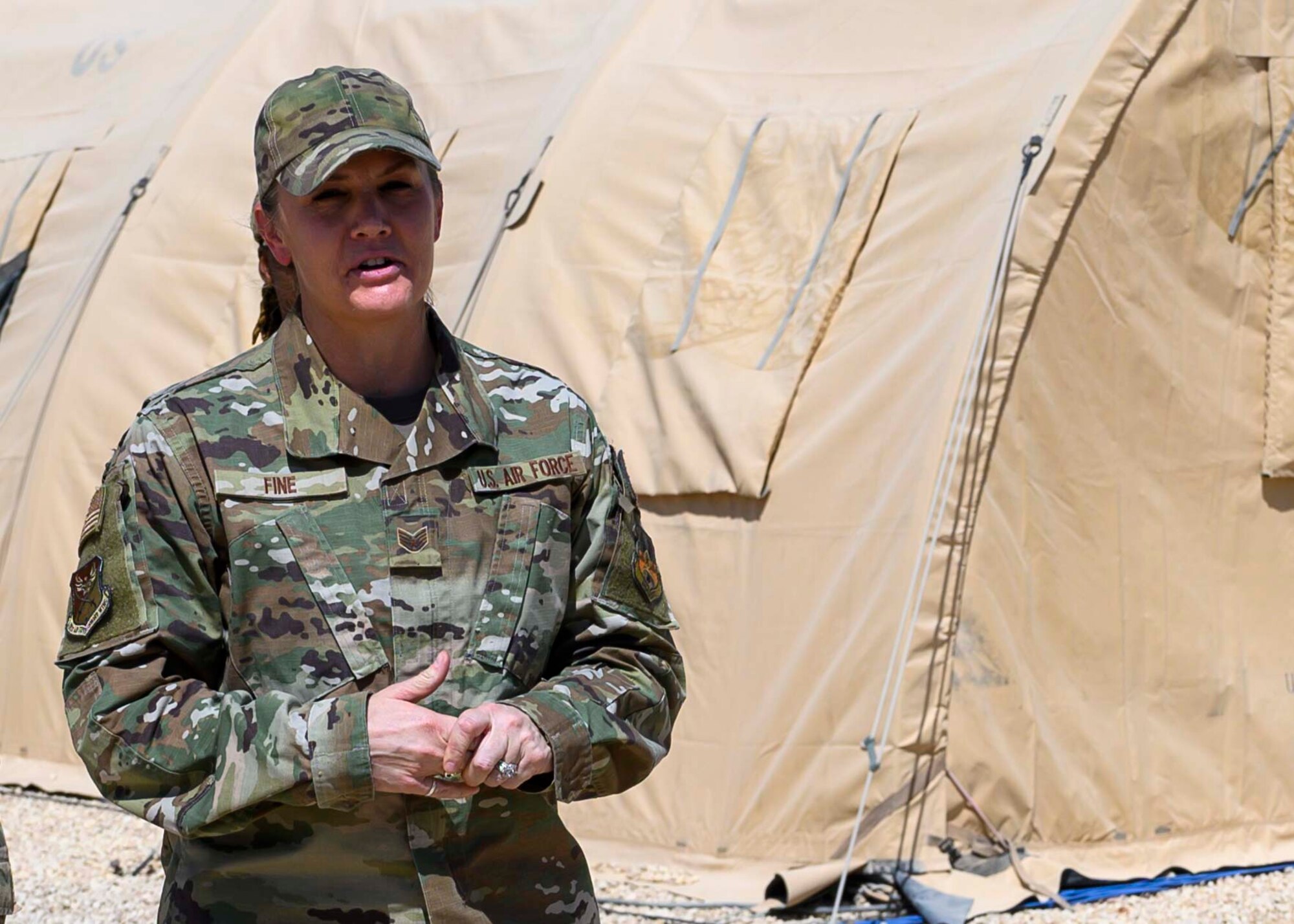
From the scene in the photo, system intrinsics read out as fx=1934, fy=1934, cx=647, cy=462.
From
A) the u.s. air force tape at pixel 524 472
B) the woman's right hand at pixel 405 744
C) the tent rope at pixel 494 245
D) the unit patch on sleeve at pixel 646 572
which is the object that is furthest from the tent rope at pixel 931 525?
the woman's right hand at pixel 405 744

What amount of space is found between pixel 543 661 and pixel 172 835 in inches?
18.6

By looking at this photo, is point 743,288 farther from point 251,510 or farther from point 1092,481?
point 251,510

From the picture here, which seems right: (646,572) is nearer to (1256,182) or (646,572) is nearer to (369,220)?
(369,220)

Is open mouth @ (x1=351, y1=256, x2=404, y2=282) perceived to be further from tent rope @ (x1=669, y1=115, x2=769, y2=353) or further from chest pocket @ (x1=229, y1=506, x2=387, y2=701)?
tent rope @ (x1=669, y1=115, x2=769, y2=353)

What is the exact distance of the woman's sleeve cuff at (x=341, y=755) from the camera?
2.04 metres

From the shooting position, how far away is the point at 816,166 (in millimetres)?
6266

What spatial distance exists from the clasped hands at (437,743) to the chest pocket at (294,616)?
110 millimetres

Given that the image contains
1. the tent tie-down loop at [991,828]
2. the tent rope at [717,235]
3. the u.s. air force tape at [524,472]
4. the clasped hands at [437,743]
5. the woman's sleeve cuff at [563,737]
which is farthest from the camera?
the tent rope at [717,235]

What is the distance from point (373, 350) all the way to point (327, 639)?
1.19 ft

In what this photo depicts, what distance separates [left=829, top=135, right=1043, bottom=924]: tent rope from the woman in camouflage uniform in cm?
335

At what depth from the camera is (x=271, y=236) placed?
2350mm

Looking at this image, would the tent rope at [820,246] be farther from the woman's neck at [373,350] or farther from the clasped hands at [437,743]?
the clasped hands at [437,743]

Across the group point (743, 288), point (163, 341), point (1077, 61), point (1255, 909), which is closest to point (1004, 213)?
point (1077, 61)

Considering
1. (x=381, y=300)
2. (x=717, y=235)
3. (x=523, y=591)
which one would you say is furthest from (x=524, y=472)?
(x=717, y=235)
